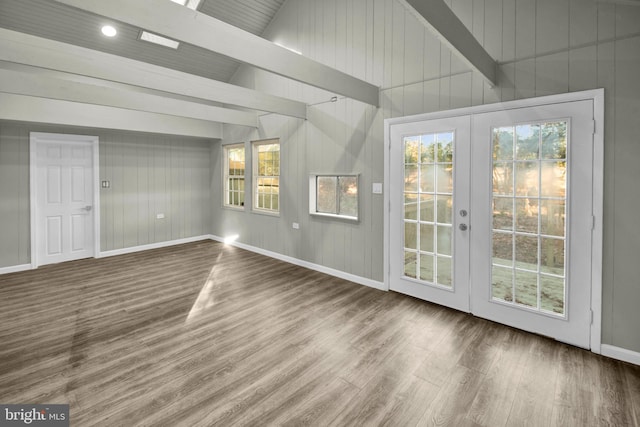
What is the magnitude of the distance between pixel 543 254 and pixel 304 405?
8.08 ft

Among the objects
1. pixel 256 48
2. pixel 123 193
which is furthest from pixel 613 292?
pixel 123 193

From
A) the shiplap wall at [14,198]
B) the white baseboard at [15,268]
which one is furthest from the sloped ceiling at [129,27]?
the white baseboard at [15,268]

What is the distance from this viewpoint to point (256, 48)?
106 inches

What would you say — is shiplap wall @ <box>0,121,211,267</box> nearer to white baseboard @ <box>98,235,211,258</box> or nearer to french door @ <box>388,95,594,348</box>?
white baseboard @ <box>98,235,211,258</box>

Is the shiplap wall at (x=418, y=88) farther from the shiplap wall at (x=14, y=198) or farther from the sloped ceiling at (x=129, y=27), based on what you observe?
the shiplap wall at (x=14, y=198)

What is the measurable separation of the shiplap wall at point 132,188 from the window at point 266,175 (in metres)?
1.71

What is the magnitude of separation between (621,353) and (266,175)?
16.9 feet

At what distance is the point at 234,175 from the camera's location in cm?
668

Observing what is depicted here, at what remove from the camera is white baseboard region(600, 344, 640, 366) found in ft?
8.24

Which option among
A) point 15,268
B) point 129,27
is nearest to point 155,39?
point 129,27

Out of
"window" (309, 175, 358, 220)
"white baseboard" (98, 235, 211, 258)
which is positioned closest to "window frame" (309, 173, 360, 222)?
"window" (309, 175, 358, 220)

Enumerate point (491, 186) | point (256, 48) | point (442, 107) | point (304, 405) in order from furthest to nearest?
point (442, 107), point (491, 186), point (256, 48), point (304, 405)

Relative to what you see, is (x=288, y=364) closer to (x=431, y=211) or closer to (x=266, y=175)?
(x=431, y=211)

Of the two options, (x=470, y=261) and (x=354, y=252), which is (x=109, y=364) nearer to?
(x=354, y=252)
